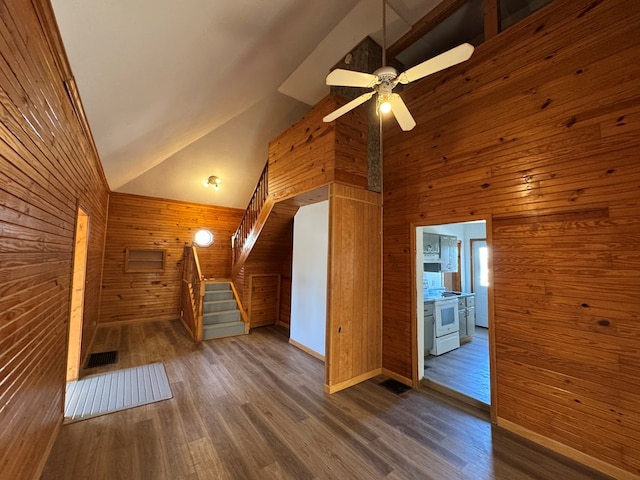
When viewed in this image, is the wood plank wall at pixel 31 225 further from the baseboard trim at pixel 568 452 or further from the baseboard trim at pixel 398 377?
the baseboard trim at pixel 568 452

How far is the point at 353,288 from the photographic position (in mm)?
3465

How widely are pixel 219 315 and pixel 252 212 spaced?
2.22m

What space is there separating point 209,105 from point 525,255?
405cm

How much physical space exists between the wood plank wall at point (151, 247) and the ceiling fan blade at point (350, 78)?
19.0 feet

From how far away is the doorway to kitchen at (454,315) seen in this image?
11.1 feet

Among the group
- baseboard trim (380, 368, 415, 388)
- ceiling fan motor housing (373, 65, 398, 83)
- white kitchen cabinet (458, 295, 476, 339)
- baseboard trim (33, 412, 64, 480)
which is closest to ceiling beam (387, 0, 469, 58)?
ceiling fan motor housing (373, 65, 398, 83)

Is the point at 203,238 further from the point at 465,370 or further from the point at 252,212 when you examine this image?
the point at 465,370

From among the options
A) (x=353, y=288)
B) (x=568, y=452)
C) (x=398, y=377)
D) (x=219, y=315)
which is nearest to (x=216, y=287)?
(x=219, y=315)

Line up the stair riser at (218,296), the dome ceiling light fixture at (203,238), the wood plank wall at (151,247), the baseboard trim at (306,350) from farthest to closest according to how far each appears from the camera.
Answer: the dome ceiling light fixture at (203,238), the wood plank wall at (151,247), the stair riser at (218,296), the baseboard trim at (306,350)

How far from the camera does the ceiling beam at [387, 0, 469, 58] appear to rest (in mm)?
3232

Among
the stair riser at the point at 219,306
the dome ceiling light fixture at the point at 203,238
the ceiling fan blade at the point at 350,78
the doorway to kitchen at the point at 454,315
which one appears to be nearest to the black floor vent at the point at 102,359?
the stair riser at the point at 219,306

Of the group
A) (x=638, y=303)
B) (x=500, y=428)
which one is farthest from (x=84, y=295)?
(x=638, y=303)

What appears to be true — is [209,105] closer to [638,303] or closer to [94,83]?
[94,83]

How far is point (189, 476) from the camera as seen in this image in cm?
192
